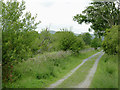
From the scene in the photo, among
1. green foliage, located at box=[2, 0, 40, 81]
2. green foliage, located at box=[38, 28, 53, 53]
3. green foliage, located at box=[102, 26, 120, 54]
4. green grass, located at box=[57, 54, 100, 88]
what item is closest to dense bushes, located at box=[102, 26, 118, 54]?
green foliage, located at box=[102, 26, 120, 54]

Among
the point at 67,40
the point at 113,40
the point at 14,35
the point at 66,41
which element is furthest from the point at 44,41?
the point at 67,40

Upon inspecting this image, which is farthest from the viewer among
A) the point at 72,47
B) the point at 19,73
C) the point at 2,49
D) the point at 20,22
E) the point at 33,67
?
the point at 72,47

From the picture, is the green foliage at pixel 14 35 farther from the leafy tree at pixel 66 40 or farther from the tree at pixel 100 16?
the tree at pixel 100 16

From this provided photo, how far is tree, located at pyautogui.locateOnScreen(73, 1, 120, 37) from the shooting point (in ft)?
93.5

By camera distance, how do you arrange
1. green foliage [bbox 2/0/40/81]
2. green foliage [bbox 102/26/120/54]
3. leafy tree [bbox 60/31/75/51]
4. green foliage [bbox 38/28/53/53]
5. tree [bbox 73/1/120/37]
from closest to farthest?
green foliage [bbox 2/0/40/81], green foliage [bbox 38/28/53/53], green foliage [bbox 102/26/120/54], leafy tree [bbox 60/31/75/51], tree [bbox 73/1/120/37]

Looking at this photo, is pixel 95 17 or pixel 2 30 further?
pixel 95 17

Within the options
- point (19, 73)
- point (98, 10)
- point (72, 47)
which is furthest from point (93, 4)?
point (19, 73)

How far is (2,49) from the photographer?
26.7 ft

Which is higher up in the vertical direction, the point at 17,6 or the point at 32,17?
the point at 17,6

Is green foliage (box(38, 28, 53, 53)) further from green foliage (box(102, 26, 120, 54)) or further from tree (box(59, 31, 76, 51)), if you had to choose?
tree (box(59, 31, 76, 51))

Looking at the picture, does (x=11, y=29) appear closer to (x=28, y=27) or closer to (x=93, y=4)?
(x=28, y=27)

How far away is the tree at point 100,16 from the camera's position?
28.5m

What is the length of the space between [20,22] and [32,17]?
88 centimetres

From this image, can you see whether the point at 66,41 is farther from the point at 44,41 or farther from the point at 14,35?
the point at 14,35
